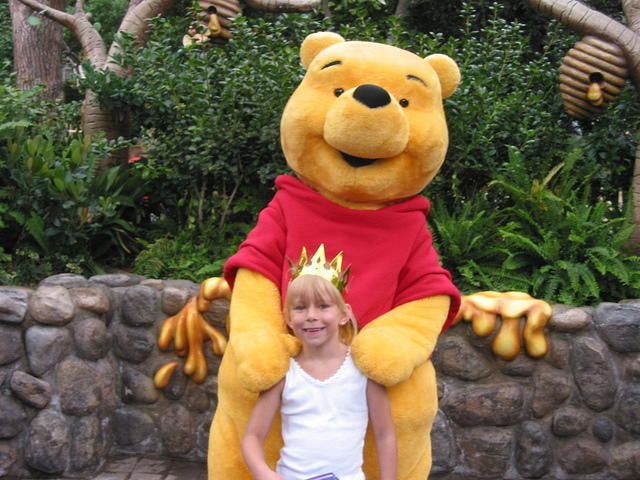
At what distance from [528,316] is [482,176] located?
4.75ft

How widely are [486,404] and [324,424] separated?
1756 mm

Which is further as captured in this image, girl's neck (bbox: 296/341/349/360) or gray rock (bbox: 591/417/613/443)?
gray rock (bbox: 591/417/613/443)

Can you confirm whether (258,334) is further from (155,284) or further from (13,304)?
(13,304)

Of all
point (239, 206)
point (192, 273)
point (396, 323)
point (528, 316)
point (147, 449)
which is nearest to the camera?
point (396, 323)

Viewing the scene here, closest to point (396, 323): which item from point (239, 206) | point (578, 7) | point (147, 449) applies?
point (147, 449)

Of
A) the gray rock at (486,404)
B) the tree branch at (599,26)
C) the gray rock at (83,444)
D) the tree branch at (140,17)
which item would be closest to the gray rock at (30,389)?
the gray rock at (83,444)

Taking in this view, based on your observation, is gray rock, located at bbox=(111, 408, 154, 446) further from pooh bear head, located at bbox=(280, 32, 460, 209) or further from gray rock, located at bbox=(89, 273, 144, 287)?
pooh bear head, located at bbox=(280, 32, 460, 209)

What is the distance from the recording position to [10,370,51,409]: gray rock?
140 inches

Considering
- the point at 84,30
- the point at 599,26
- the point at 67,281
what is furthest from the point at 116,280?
the point at 599,26

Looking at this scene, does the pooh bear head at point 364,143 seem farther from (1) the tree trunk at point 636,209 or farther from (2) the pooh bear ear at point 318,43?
(1) the tree trunk at point 636,209

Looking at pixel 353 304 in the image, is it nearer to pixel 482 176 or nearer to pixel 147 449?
pixel 147 449

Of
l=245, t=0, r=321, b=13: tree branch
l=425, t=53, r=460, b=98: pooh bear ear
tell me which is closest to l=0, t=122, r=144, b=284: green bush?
l=245, t=0, r=321, b=13: tree branch

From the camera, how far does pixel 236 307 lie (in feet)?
8.28

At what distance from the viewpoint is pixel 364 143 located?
7.89 ft
